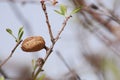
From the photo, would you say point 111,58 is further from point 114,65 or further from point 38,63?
point 38,63

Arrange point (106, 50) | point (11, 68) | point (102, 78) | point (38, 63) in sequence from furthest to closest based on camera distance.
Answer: point (106, 50) < point (11, 68) < point (102, 78) < point (38, 63)

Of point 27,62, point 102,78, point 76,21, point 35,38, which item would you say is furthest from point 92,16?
point 35,38

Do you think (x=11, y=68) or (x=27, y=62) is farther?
(x=27, y=62)

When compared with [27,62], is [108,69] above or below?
below

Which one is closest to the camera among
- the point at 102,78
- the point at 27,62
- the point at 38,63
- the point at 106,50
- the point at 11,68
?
the point at 38,63

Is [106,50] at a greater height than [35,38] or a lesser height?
lesser

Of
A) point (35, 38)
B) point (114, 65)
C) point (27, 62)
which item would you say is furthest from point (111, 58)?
point (35, 38)

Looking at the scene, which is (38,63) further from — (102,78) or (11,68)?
(11,68)

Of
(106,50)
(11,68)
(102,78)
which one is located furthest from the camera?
(106,50)

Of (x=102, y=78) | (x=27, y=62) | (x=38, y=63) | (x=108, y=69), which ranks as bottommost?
(x=108, y=69)
